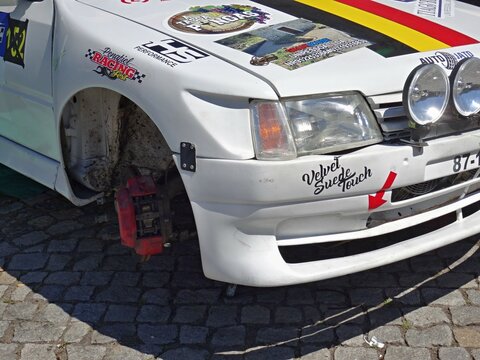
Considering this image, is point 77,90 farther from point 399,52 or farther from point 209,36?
point 399,52

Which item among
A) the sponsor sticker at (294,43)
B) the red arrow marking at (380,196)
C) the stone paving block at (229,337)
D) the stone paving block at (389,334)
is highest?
the sponsor sticker at (294,43)

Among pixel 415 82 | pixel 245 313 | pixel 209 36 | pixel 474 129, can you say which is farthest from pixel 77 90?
pixel 474 129

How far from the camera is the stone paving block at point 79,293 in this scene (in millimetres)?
3693

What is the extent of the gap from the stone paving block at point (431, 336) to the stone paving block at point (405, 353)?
4cm

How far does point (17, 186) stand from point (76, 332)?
5.63ft

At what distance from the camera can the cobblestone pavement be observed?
3271 millimetres

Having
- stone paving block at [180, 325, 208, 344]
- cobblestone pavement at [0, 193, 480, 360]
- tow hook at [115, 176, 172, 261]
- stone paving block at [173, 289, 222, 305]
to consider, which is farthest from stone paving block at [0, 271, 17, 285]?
stone paving block at [180, 325, 208, 344]

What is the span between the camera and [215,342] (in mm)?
3328

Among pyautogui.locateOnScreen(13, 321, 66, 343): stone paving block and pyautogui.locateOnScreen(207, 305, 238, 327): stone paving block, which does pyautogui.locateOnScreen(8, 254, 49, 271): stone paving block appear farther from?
pyautogui.locateOnScreen(207, 305, 238, 327): stone paving block

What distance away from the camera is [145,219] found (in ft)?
11.3

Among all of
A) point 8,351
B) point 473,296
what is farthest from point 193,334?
point 473,296

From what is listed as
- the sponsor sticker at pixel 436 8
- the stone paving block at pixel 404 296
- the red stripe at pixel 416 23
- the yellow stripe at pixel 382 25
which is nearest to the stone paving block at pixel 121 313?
the stone paving block at pixel 404 296

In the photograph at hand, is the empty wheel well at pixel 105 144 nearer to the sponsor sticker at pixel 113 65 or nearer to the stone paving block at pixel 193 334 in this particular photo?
the sponsor sticker at pixel 113 65

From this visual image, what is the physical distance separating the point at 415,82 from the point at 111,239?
1868mm
